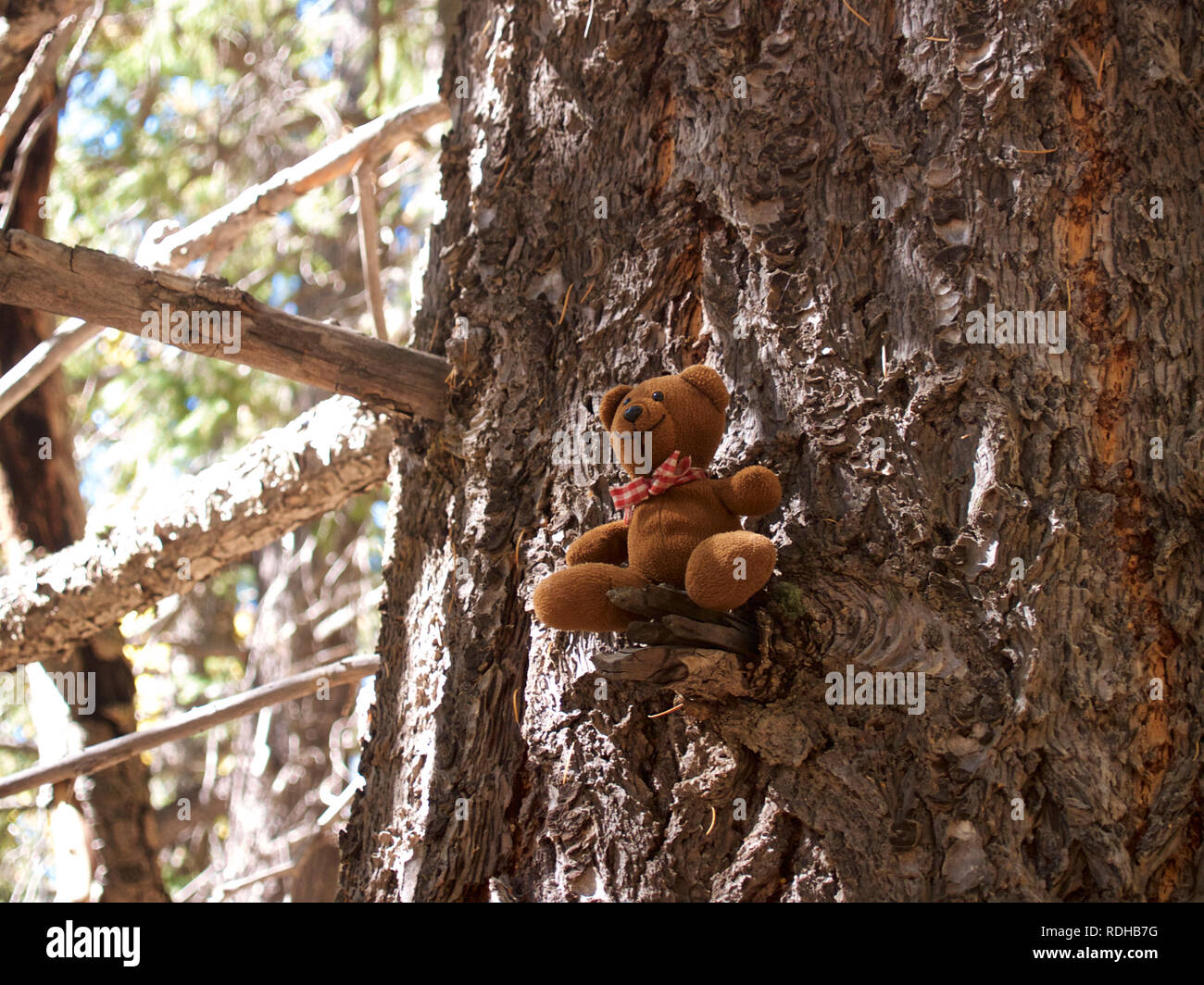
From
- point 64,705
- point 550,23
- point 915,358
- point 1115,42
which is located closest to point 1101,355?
point 915,358

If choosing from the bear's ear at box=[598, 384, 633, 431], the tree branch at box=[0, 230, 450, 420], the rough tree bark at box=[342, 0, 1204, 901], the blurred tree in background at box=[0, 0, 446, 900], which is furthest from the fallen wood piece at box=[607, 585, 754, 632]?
the blurred tree in background at box=[0, 0, 446, 900]

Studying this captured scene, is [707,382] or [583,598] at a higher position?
[707,382]

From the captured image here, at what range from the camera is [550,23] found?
91.4 inches

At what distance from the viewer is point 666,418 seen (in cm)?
162

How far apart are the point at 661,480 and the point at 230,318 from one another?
111cm

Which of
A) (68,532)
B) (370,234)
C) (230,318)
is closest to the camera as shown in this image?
(230,318)

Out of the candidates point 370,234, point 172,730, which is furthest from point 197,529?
point 370,234

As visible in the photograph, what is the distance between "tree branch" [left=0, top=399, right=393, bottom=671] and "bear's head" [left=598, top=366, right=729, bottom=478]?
1486 mm

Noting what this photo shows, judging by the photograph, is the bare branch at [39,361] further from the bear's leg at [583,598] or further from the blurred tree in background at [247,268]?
the blurred tree in background at [247,268]

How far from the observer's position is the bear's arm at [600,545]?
171cm

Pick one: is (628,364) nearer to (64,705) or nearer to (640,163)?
(640,163)

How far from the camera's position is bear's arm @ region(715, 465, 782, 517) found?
159 cm

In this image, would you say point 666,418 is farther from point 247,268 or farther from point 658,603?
point 247,268
